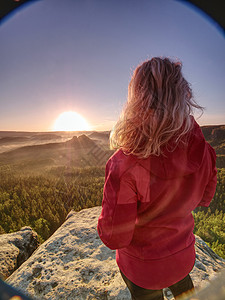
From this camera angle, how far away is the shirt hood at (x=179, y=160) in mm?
760

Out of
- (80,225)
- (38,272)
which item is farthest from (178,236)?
(80,225)

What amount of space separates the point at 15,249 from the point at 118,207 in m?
A: 2.86

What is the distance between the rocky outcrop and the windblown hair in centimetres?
280

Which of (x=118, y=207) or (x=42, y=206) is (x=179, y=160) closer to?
(x=118, y=207)

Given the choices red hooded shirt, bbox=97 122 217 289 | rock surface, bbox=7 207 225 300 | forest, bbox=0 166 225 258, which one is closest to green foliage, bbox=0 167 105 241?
forest, bbox=0 166 225 258

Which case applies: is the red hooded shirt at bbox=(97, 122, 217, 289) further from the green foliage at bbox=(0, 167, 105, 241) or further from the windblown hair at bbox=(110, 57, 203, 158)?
the green foliage at bbox=(0, 167, 105, 241)

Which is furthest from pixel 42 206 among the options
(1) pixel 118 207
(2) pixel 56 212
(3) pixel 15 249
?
(1) pixel 118 207

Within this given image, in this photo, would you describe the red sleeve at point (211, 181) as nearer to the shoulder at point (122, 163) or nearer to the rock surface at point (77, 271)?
the shoulder at point (122, 163)

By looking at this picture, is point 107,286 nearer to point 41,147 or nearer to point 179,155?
point 179,155

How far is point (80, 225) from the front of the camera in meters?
3.00

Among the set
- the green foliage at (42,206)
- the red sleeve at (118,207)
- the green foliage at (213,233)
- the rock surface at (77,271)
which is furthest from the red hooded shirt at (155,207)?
the green foliage at (42,206)

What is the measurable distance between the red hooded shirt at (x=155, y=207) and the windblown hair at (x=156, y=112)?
2.9 inches

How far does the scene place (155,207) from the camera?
2.69 ft

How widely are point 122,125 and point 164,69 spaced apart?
43cm
